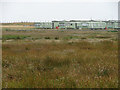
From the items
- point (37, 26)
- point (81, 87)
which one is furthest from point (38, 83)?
point (37, 26)

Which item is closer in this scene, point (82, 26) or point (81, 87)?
point (81, 87)

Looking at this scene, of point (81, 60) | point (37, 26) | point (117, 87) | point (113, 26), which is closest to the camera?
point (117, 87)

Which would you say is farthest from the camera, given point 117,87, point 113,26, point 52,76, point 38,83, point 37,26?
point 37,26

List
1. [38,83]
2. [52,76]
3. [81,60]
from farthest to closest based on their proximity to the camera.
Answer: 1. [81,60]
2. [52,76]
3. [38,83]

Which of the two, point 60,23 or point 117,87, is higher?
point 60,23

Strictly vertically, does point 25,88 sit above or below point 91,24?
below

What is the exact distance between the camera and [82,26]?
10281cm

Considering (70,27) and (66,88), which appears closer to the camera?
(66,88)

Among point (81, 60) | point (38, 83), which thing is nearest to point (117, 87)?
point (38, 83)

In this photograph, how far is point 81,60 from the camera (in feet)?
25.5

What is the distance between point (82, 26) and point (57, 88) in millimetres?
100710

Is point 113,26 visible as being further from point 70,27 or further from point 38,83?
point 38,83

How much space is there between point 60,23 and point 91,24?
1870 centimetres

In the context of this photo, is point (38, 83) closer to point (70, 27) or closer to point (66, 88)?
point (66, 88)
